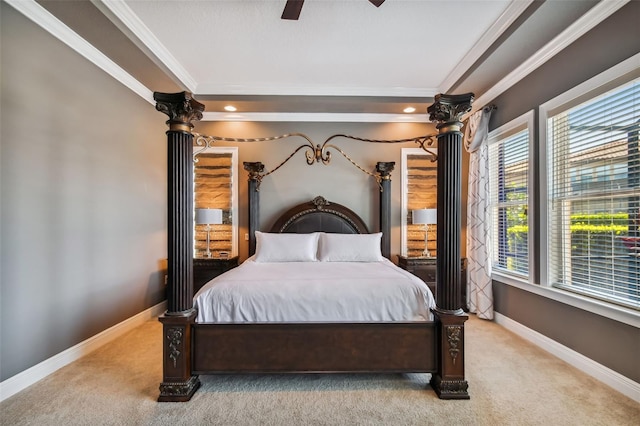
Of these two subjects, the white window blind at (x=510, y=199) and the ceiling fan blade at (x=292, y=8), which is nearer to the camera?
the ceiling fan blade at (x=292, y=8)

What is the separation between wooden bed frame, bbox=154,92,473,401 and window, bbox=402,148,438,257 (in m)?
2.19

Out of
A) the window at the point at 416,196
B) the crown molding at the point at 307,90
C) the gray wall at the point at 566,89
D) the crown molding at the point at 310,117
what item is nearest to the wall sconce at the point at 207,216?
the crown molding at the point at 310,117

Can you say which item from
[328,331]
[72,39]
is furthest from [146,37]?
[328,331]

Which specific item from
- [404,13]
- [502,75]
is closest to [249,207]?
[404,13]

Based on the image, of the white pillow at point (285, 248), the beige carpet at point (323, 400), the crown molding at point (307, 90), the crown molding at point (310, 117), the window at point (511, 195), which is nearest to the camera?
the beige carpet at point (323, 400)

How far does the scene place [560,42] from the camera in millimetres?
2389

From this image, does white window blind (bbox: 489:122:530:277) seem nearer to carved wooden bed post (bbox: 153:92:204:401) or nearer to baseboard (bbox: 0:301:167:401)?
carved wooden bed post (bbox: 153:92:204:401)

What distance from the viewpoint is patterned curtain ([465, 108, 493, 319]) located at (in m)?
3.35

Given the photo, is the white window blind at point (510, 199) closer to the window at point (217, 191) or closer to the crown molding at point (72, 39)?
the window at point (217, 191)

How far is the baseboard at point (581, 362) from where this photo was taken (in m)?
1.93

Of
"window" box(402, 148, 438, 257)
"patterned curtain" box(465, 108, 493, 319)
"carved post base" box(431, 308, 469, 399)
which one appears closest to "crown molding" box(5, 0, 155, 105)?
"window" box(402, 148, 438, 257)

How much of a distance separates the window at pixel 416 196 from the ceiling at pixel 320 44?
82 cm

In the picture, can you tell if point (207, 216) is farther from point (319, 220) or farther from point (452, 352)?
point (452, 352)

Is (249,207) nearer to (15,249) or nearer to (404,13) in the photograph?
(15,249)
